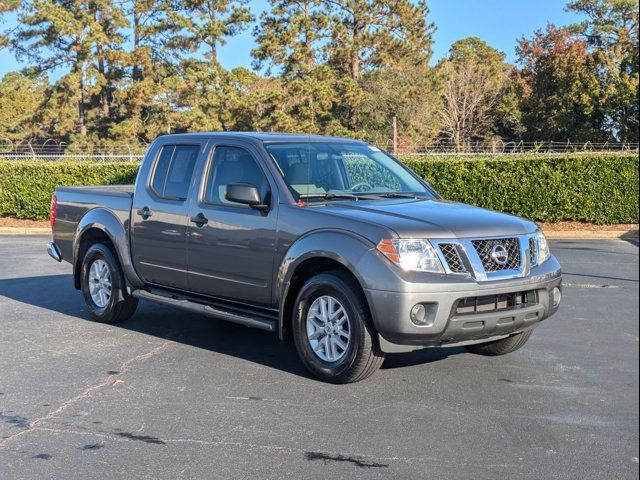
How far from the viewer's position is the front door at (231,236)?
6125mm

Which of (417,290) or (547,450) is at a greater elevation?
(417,290)

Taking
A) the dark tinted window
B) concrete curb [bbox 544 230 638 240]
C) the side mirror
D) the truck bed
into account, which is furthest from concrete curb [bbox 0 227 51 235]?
the side mirror

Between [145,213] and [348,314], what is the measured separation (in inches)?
105

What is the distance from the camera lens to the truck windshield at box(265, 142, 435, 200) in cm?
629

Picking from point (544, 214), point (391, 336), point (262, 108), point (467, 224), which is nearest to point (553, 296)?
point (467, 224)

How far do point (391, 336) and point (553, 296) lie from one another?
136 centimetres

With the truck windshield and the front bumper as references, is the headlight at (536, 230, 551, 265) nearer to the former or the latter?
the front bumper

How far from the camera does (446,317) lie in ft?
16.9

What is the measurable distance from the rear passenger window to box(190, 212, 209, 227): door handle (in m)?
0.32

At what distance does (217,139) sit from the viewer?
22.5 feet

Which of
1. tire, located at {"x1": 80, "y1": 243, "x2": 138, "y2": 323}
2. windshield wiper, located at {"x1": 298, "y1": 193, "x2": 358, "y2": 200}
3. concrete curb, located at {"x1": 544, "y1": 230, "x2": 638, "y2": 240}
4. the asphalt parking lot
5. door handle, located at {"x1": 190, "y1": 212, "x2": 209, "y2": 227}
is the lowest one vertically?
the asphalt parking lot

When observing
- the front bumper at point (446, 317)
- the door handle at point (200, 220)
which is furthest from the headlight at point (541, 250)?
the door handle at point (200, 220)

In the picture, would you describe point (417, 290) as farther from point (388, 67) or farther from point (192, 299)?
point (388, 67)

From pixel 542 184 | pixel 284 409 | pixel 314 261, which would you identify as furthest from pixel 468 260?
pixel 542 184
